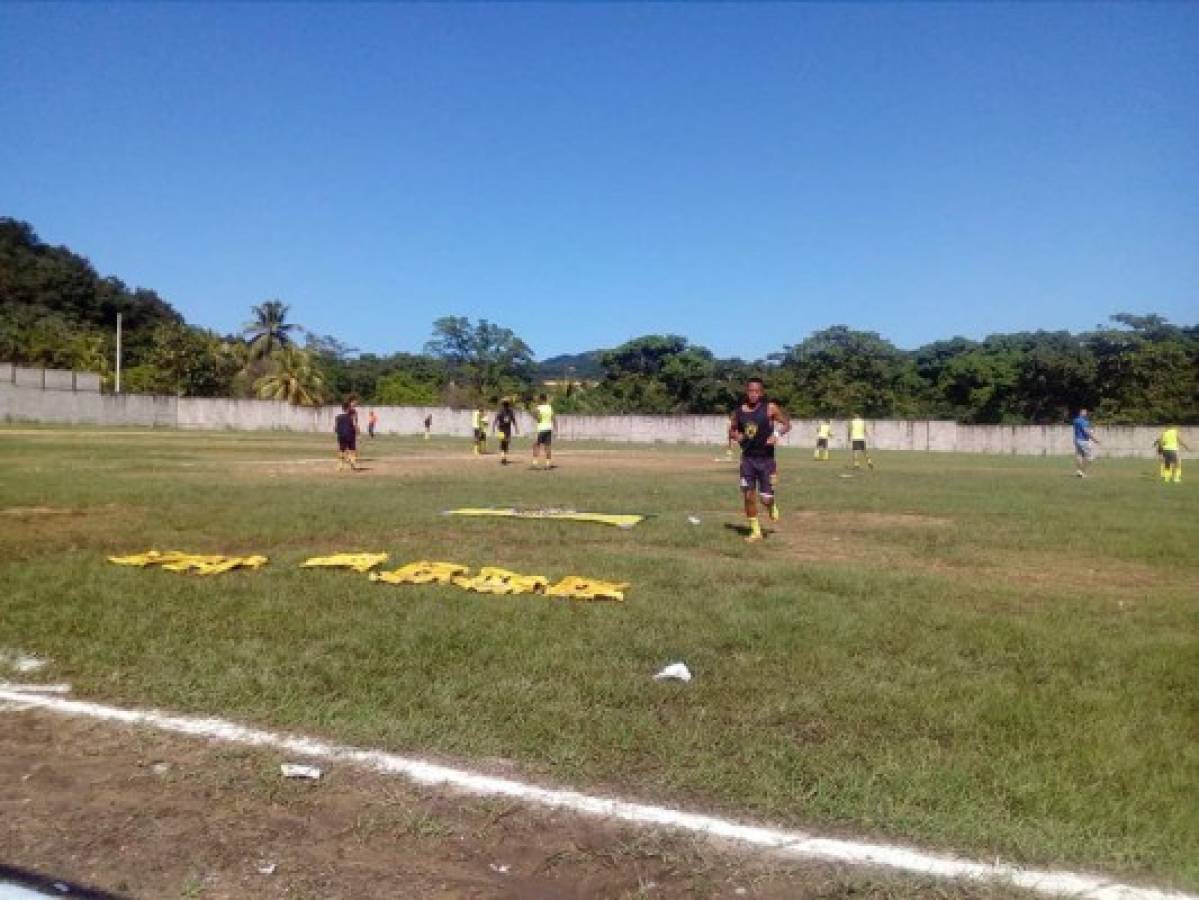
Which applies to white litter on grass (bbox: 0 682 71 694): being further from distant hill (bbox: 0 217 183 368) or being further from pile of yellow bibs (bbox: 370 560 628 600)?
distant hill (bbox: 0 217 183 368)

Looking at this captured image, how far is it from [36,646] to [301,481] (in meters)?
14.5

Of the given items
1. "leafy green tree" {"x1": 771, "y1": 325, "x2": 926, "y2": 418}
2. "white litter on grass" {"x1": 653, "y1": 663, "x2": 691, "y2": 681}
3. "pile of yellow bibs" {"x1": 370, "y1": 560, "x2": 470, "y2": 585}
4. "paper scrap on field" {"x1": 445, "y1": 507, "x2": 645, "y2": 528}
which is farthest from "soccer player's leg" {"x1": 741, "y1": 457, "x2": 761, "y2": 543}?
"leafy green tree" {"x1": 771, "y1": 325, "x2": 926, "y2": 418}

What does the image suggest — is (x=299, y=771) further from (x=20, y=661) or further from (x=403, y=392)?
(x=403, y=392)

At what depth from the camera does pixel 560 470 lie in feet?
87.4

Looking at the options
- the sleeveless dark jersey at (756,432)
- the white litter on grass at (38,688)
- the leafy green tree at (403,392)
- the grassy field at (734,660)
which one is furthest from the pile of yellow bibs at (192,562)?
the leafy green tree at (403,392)

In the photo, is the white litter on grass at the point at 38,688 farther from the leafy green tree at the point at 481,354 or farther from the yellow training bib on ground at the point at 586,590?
Answer: the leafy green tree at the point at 481,354

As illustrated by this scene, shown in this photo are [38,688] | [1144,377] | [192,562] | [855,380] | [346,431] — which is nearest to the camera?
[38,688]

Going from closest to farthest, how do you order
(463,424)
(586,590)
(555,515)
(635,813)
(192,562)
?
(635,813), (586,590), (192,562), (555,515), (463,424)

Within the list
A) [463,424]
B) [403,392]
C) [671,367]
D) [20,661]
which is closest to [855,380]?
[671,367]

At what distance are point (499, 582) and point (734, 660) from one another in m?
2.87

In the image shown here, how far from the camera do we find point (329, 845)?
3.79 metres

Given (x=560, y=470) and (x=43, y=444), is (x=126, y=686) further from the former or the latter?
(x=43, y=444)

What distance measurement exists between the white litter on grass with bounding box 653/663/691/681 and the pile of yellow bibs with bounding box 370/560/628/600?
2.05 meters

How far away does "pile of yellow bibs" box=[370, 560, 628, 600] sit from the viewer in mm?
8086
